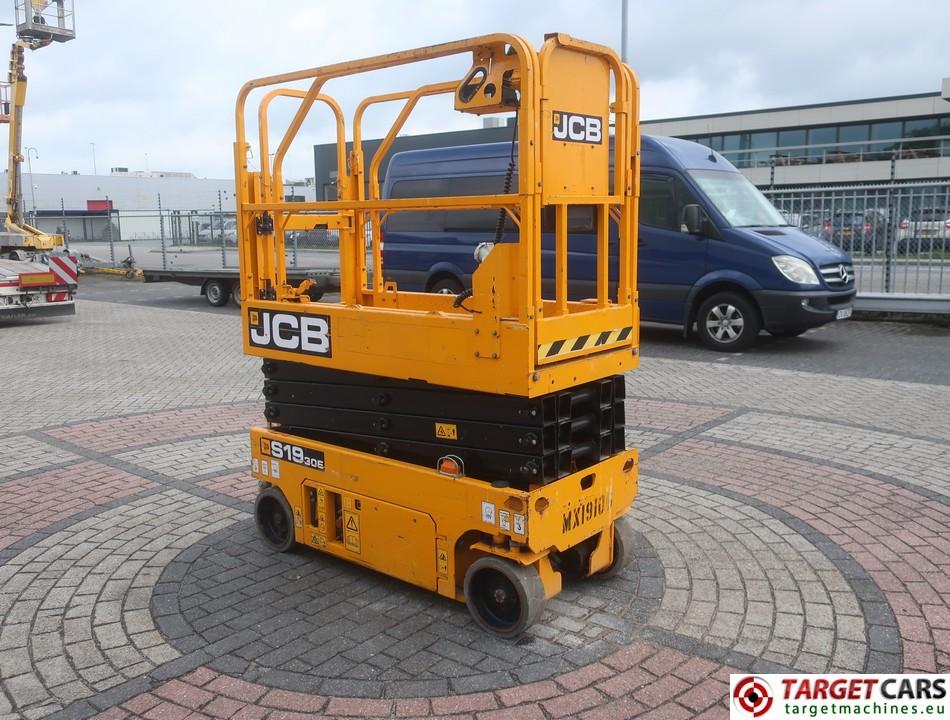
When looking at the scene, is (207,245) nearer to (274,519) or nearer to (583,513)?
(274,519)

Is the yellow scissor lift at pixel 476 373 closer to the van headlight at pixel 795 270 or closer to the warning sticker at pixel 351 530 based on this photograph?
the warning sticker at pixel 351 530

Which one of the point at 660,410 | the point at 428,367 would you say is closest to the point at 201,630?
the point at 428,367

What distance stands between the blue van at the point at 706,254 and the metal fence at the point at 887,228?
2.37 metres

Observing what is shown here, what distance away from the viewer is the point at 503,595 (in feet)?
12.5

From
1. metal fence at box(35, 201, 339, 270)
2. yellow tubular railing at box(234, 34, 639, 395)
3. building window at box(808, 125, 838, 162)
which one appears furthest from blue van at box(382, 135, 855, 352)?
building window at box(808, 125, 838, 162)

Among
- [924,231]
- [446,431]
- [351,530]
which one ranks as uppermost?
[924,231]

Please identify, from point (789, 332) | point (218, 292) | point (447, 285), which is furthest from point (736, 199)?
point (218, 292)

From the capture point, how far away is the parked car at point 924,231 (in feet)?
43.5

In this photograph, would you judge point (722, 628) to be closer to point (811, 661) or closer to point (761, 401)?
point (811, 661)

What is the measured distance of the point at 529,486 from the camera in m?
3.78

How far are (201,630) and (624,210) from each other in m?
2.75

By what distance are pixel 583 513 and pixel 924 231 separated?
11792 millimetres

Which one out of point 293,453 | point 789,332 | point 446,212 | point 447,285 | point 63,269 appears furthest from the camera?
point 63,269

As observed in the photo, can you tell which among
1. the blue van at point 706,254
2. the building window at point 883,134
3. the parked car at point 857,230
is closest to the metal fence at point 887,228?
the parked car at point 857,230
